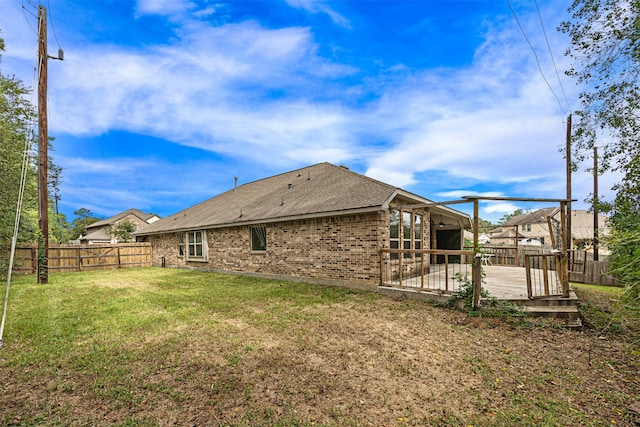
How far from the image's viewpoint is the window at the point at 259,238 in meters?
11.7

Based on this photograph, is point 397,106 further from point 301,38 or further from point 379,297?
point 379,297

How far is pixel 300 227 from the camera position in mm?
10289

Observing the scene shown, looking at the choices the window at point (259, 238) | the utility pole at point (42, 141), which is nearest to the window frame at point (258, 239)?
the window at point (259, 238)

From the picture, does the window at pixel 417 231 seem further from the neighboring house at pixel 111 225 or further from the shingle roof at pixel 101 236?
the shingle roof at pixel 101 236

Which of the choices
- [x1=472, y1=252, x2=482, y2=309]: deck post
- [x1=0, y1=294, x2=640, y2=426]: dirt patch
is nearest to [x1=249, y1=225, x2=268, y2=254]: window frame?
[x1=0, y1=294, x2=640, y2=426]: dirt patch

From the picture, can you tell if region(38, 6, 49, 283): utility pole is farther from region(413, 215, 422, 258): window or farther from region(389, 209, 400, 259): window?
region(413, 215, 422, 258): window

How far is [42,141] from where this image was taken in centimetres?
1024

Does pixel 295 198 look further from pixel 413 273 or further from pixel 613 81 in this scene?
pixel 613 81

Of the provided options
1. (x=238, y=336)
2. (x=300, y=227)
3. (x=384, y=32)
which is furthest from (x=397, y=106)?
(x=238, y=336)

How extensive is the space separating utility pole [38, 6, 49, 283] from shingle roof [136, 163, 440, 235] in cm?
580

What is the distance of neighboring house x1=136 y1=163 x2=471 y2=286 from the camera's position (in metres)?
8.62

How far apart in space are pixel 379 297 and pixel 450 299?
6.02ft

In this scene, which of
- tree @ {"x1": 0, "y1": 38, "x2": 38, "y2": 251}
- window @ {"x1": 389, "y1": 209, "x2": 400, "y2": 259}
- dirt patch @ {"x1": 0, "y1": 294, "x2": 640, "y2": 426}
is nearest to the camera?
dirt patch @ {"x1": 0, "y1": 294, "x2": 640, "y2": 426}

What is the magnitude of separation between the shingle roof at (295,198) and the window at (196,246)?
561mm
